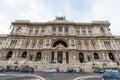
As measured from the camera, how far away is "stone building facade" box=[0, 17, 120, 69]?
1907 inches

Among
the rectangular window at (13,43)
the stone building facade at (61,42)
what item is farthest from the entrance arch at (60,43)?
the rectangular window at (13,43)

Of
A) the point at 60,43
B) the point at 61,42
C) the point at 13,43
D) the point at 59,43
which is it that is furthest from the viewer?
the point at 61,42

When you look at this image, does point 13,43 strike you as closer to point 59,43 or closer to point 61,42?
point 59,43

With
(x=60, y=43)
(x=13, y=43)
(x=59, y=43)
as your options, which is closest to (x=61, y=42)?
(x=60, y=43)

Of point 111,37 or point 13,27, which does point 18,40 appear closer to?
point 13,27

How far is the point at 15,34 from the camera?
53.7m

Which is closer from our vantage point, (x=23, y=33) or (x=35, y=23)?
(x=23, y=33)

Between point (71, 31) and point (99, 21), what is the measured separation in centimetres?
1544

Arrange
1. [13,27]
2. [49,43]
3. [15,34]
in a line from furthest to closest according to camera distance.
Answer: [13,27], [15,34], [49,43]

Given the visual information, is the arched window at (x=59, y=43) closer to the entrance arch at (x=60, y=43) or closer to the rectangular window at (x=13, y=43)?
the entrance arch at (x=60, y=43)

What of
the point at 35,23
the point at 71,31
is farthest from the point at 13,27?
the point at 71,31

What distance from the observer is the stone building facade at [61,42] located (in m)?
48.4

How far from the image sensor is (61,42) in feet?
176

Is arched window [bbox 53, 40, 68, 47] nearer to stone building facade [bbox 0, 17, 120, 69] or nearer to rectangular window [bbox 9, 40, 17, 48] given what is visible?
stone building facade [bbox 0, 17, 120, 69]
